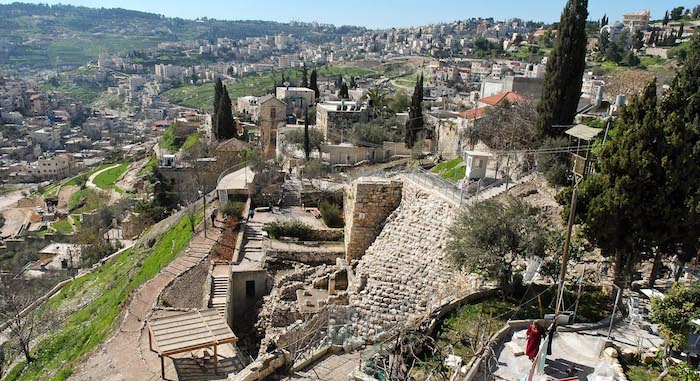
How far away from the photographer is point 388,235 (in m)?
18.1

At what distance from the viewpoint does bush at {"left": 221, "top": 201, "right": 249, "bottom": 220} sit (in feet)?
72.9

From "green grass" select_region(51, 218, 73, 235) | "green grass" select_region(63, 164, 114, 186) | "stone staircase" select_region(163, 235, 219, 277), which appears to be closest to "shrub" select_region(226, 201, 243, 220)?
"stone staircase" select_region(163, 235, 219, 277)

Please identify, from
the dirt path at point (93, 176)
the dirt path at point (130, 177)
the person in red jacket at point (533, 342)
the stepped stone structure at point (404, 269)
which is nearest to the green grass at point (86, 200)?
the dirt path at point (93, 176)

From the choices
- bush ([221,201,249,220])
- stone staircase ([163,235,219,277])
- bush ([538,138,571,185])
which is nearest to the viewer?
bush ([538,138,571,185])

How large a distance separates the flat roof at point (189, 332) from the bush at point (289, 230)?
28.4ft

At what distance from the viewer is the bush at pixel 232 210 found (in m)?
22.2

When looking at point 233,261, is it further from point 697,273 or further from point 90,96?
point 90,96

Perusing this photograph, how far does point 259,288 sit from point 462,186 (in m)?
8.17

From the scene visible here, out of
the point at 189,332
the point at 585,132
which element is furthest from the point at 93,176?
the point at 585,132

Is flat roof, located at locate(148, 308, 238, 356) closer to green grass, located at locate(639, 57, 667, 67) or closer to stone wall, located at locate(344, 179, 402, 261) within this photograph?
stone wall, located at locate(344, 179, 402, 261)

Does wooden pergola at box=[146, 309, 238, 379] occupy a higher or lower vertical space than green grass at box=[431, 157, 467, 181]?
lower

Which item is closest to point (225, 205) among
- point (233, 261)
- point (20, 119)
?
point (233, 261)

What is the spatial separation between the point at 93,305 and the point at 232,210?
6702 millimetres

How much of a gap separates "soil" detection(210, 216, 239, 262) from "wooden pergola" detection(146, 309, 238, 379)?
6.61m
